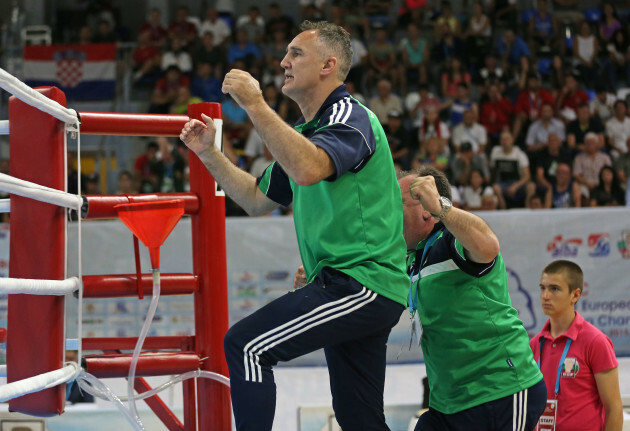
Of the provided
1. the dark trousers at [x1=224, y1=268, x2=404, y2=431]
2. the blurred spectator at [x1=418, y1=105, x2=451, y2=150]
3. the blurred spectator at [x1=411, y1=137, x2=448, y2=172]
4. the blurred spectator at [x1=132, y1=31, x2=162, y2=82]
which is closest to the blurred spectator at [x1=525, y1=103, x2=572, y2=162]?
the blurred spectator at [x1=418, y1=105, x2=451, y2=150]

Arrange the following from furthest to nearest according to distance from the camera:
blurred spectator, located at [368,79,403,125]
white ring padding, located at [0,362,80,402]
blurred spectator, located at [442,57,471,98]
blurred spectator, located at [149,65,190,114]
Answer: blurred spectator, located at [442,57,471,98]
blurred spectator, located at [149,65,190,114]
blurred spectator, located at [368,79,403,125]
white ring padding, located at [0,362,80,402]

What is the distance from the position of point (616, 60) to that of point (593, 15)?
4.24ft

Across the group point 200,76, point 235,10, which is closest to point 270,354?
point 200,76

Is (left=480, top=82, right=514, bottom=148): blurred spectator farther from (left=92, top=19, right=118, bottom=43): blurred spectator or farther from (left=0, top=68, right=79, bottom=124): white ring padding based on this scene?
(left=0, top=68, right=79, bottom=124): white ring padding

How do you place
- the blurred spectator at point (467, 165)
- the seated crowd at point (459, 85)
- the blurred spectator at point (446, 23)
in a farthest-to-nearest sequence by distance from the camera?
the blurred spectator at point (446, 23), the seated crowd at point (459, 85), the blurred spectator at point (467, 165)

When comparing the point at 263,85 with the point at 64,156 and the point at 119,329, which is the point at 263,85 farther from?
the point at 64,156

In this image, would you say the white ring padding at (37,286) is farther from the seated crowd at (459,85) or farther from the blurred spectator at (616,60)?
the blurred spectator at (616,60)

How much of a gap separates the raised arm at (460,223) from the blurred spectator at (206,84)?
33.4 ft

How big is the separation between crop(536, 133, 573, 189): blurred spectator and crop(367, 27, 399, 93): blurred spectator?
294 centimetres

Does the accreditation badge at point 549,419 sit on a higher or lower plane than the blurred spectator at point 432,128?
lower

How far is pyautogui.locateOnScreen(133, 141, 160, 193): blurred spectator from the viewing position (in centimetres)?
1057

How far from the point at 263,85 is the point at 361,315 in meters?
10.4

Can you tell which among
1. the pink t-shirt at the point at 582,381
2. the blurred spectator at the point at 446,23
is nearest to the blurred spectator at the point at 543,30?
the blurred spectator at the point at 446,23

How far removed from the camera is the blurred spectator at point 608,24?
13898 mm
